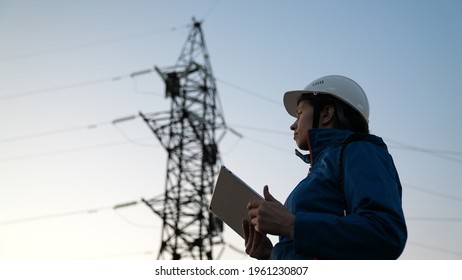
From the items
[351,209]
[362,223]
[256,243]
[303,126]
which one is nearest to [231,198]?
[256,243]

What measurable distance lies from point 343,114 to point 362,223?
0.75 meters

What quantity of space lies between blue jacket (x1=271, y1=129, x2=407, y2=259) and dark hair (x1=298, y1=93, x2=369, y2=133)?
34 cm

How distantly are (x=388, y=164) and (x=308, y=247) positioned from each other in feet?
1.32

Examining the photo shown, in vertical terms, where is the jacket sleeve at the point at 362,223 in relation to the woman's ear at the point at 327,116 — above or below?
below

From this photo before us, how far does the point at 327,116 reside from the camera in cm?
208

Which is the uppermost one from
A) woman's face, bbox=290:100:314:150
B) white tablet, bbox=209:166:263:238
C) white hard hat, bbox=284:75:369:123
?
white hard hat, bbox=284:75:369:123

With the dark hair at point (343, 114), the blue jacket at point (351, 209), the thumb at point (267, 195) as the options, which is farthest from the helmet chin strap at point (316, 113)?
the thumb at point (267, 195)

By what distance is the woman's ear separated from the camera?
2049 mm

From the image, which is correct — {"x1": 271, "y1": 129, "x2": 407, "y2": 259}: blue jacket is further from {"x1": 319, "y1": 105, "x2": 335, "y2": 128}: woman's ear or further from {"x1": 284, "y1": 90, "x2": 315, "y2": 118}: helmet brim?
{"x1": 284, "y1": 90, "x2": 315, "y2": 118}: helmet brim

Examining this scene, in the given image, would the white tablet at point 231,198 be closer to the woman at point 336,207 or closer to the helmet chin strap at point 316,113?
the woman at point 336,207

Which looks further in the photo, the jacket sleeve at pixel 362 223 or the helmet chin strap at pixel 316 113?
the helmet chin strap at pixel 316 113

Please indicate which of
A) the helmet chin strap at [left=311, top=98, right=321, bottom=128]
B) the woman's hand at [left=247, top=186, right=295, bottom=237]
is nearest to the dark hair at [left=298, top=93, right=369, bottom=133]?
the helmet chin strap at [left=311, top=98, right=321, bottom=128]

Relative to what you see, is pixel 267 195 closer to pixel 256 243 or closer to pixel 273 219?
pixel 273 219

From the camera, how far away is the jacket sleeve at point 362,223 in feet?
4.81
